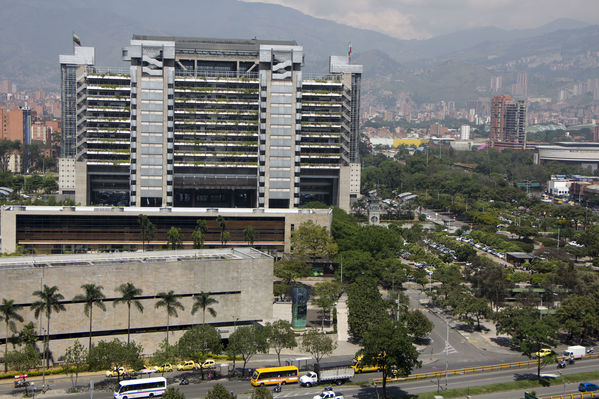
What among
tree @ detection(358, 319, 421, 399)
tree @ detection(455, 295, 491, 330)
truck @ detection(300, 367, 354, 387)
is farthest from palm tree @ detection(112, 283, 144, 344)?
tree @ detection(455, 295, 491, 330)

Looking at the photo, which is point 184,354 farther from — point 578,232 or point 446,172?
point 446,172

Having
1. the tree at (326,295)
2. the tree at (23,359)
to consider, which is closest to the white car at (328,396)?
the tree at (23,359)

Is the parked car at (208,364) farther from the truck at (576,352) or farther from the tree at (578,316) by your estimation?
the tree at (578,316)

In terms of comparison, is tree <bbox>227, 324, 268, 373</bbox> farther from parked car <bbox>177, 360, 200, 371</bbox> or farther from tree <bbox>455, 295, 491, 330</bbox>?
tree <bbox>455, 295, 491, 330</bbox>

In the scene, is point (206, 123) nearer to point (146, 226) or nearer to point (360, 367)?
point (146, 226)

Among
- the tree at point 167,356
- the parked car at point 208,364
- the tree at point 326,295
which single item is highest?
the tree at point 326,295
